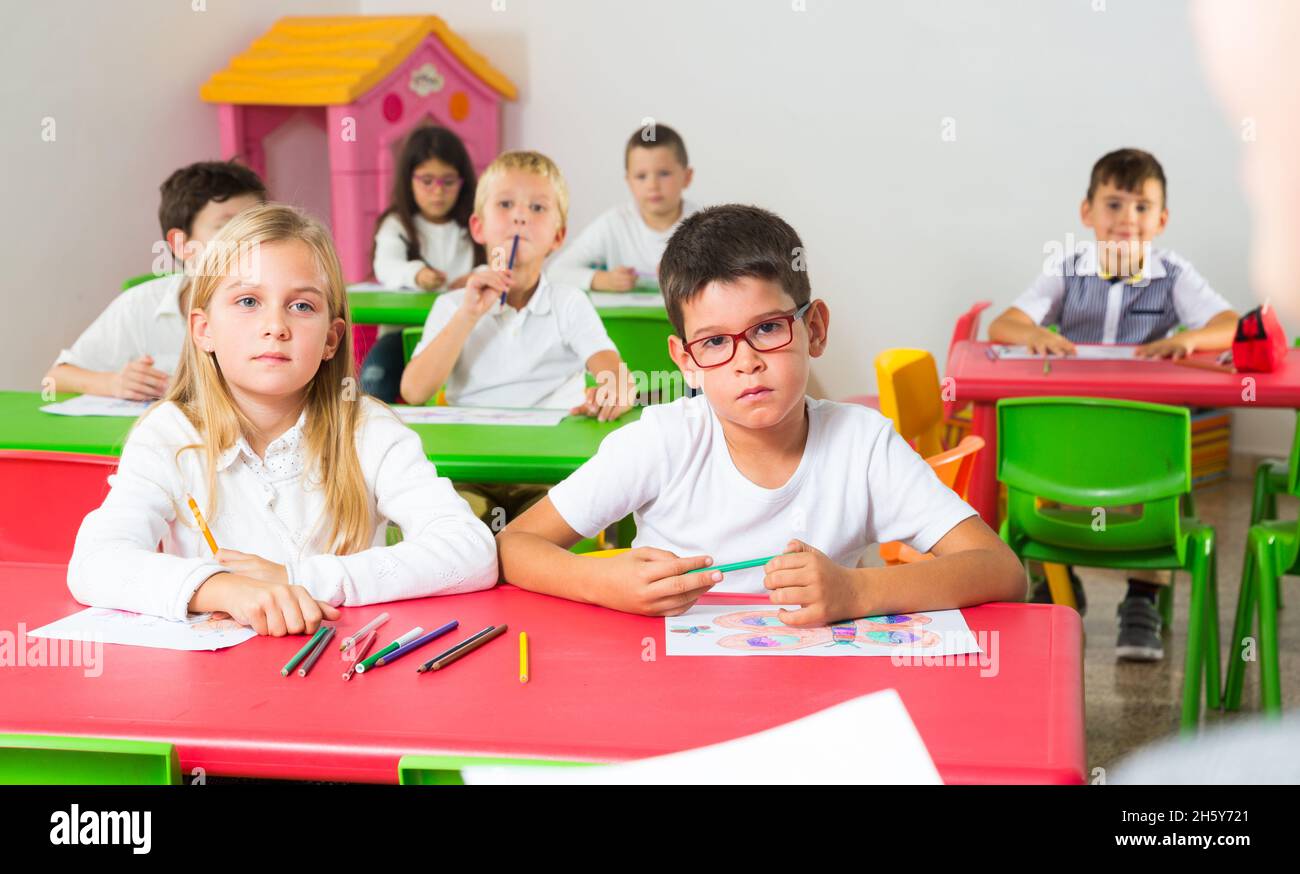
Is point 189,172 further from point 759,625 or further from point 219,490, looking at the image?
point 759,625

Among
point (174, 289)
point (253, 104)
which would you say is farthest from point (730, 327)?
point (253, 104)

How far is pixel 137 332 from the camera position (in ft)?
10.3

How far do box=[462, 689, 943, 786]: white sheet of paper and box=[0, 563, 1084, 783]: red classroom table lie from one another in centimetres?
2

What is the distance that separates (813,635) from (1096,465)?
1.47 metres

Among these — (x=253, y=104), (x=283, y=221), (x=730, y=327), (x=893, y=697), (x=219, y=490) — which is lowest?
(x=893, y=697)

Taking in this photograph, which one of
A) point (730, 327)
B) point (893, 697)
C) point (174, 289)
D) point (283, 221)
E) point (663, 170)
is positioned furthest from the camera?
point (663, 170)

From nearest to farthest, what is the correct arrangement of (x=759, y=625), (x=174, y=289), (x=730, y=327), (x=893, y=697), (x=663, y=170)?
(x=893, y=697) < (x=759, y=625) < (x=730, y=327) < (x=174, y=289) < (x=663, y=170)

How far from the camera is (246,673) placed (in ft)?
4.47

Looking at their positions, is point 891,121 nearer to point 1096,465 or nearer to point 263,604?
point 1096,465

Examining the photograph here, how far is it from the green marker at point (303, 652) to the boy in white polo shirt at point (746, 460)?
27cm

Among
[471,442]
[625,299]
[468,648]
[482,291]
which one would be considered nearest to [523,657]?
[468,648]

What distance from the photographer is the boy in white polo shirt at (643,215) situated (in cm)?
494

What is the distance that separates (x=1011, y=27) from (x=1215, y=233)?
1.09m

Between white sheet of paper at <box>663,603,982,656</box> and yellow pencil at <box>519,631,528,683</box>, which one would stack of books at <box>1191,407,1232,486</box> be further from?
yellow pencil at <box>519,631,528,683</box>
